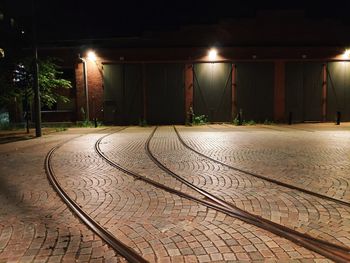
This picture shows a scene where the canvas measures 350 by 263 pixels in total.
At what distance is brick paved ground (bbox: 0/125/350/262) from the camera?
3809mm

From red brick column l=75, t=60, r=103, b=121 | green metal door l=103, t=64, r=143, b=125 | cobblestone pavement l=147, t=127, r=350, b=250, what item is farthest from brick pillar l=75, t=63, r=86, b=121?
cobblestone pavement l=147, t=127, r=350, b=250

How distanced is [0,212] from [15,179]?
2.44 m

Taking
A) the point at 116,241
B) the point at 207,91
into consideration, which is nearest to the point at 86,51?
the point at 207,91

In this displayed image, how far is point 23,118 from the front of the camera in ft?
81.6

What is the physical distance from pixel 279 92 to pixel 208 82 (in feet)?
18.2

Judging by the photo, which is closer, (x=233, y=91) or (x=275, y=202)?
(x=275, y=202)

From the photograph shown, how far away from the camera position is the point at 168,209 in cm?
524

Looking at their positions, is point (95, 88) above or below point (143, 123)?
above

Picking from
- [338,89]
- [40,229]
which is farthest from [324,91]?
[40,229]

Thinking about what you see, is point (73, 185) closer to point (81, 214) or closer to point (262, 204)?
point (81, 214)

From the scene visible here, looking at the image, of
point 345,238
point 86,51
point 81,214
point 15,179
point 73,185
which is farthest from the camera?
point 86,51

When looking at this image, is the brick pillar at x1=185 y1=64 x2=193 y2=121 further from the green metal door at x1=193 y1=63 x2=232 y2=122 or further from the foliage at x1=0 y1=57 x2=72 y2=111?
the foliage at x1=0 y1=57 x2=72 y2=111

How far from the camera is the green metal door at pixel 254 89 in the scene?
82.6 feet

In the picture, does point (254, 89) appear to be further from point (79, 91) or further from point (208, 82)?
point (79, 91)
